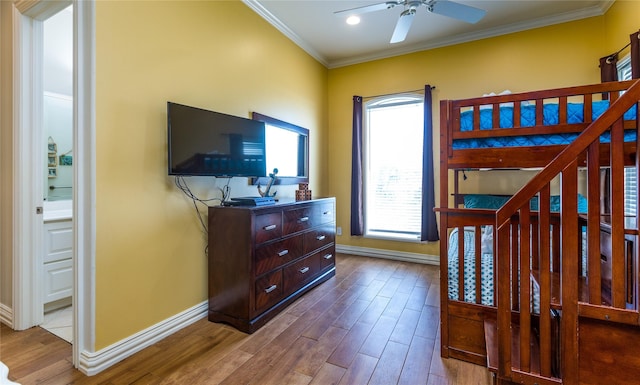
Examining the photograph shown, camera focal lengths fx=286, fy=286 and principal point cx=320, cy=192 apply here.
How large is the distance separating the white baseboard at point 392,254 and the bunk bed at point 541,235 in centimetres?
163

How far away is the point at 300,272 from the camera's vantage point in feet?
9.00

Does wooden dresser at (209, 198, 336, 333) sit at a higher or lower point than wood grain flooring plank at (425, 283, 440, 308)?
higher

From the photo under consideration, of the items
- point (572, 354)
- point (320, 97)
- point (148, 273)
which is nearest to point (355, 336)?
point (572, 354)

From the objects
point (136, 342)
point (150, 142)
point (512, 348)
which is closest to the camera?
point (512, 348)

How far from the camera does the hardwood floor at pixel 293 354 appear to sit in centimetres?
162

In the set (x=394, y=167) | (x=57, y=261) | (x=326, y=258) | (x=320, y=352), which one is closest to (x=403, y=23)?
(x=394, y=167)

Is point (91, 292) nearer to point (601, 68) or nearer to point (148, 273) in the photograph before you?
point (148, 273)

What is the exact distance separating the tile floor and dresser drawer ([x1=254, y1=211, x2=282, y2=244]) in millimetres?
1448

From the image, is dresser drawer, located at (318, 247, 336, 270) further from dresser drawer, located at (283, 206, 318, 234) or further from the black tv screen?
the black tv screen

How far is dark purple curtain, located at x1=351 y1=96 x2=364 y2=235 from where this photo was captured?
424cm

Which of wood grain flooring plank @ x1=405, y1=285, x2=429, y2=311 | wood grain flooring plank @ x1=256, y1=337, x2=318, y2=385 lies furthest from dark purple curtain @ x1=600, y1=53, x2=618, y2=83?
wood grain flooring plank @ x1=256, y1=337, x2=318, y2=385

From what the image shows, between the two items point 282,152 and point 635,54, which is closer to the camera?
point 635,54

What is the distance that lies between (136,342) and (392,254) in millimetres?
3181

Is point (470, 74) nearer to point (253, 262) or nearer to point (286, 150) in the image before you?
point (286, 150)
